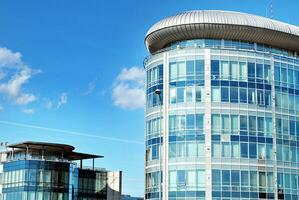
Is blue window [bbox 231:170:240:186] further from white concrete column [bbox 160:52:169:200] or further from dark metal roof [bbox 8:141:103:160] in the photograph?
dark metal roof [bbox 8:141:103:160]

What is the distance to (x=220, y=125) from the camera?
232ft

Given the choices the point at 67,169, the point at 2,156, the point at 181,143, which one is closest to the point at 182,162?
the point at 181,143

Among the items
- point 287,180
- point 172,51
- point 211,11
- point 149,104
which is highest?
point 211,11

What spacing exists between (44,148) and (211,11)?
39.1 metres

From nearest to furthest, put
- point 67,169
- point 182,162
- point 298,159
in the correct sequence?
1. point 182,162
2. point 298,159
3. point 67,169

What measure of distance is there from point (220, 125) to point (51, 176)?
33.5 metres

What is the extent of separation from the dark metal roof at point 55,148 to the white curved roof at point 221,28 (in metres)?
28.3

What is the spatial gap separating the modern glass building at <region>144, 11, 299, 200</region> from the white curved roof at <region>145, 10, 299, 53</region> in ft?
0.40

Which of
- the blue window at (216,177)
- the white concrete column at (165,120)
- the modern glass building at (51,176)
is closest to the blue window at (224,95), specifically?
the white concrete column at (165,120)

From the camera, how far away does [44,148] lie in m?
98.0

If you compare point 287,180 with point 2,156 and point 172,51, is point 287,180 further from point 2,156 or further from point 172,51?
point 2,156

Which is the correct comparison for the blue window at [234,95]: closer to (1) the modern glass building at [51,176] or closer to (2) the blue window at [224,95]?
(2) the blue window at [224,95]

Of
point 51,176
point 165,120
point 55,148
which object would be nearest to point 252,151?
point 165,120

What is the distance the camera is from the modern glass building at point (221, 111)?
69812mm
